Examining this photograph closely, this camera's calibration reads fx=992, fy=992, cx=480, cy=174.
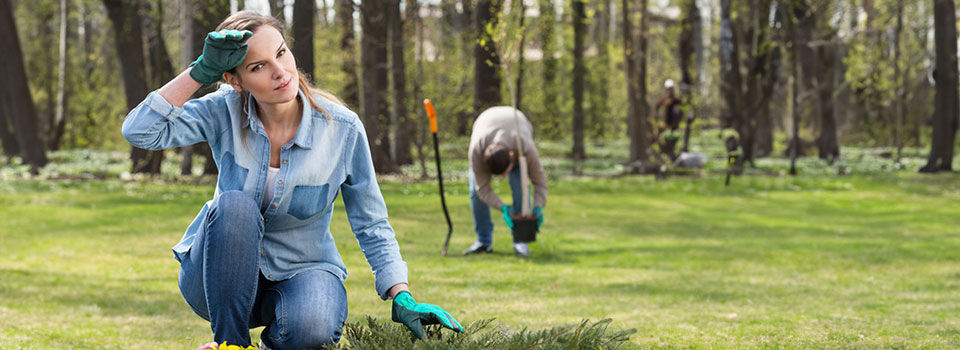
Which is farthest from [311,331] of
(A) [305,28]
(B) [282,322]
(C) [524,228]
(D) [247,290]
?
(A) [305,28]

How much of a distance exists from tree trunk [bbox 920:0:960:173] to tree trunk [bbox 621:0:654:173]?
17.4 feet

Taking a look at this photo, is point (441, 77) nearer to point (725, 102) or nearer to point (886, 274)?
point (725, 102)

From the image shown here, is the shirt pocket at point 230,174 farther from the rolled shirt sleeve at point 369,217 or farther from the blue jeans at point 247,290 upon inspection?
the rolled shirt sleeve at point 369,217

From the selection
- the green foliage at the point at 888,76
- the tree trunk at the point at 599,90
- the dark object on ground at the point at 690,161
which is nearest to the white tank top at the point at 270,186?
the dark object on ground at the point at 690,161

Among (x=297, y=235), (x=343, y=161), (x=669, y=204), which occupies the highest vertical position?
(x=343, y=161)

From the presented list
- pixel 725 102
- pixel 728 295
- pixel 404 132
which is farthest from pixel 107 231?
pixel 725 102

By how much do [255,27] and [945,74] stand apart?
58.6 feet

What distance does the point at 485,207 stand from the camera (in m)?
8.91

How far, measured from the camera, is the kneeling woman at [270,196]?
323 cm

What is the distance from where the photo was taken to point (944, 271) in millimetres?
8414

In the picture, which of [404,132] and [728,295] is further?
[404,132]

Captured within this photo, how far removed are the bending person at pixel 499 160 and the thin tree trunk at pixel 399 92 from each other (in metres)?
6.88

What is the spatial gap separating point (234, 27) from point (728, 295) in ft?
15.7

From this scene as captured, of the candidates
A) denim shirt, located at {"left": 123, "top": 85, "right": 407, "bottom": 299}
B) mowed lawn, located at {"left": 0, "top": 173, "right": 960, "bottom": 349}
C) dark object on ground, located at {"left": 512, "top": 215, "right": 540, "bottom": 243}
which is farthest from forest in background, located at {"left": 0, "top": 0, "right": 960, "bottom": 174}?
denim shirt, located at {"left": 123, "top": 85, "right": 407, "bottom": 299}
